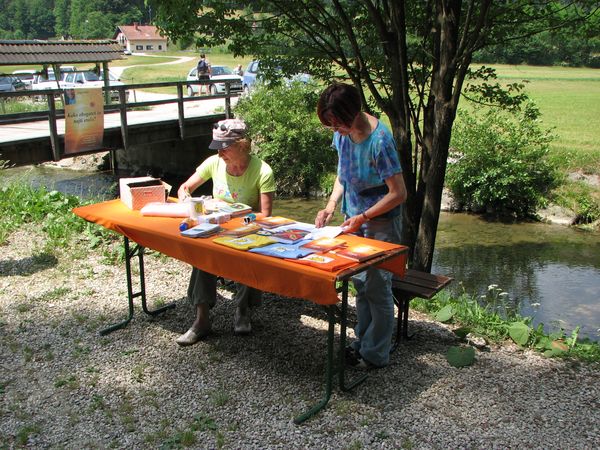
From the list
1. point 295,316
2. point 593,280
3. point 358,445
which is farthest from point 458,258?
point 358,445

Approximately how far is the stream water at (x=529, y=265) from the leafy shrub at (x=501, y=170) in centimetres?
51

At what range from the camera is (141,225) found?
3996 mm

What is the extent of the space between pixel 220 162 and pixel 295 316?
1352 millimetres

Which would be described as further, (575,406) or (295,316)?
(295,316)

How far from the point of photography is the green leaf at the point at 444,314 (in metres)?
4.82

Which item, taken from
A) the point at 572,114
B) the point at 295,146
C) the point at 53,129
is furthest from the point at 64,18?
the point at 53,129

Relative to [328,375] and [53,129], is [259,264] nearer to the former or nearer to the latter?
[328,375]

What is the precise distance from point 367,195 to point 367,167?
190mm

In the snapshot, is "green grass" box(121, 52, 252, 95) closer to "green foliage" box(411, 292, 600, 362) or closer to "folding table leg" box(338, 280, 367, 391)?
"green foliage" box(411, 292, 600, 362)

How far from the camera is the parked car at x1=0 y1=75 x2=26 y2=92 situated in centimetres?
2255

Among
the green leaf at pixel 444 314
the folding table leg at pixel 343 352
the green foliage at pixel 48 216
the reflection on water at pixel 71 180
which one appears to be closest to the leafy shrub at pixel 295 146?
the reflection on water at pixel 71 180

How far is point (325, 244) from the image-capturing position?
11.4 feet

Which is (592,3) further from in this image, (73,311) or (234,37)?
(73,311)

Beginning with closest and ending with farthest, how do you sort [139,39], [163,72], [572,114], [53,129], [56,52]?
[53,129] < [56,52] < [572,114] < [163,72] < [139,39]
